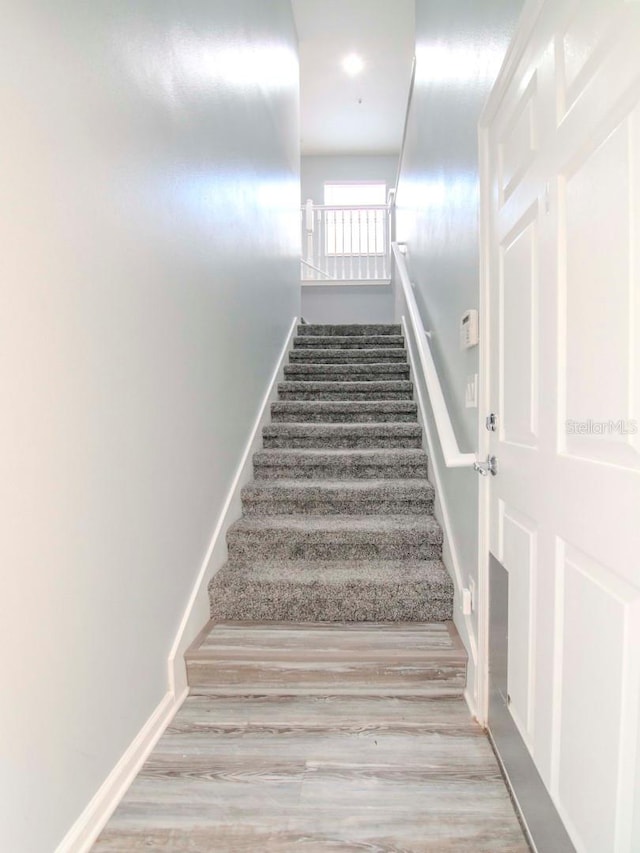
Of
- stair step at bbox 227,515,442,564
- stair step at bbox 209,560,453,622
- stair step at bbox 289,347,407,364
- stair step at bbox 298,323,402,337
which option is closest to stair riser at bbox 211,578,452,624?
stair step at bbox 209,560,453,622

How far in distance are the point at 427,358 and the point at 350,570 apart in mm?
1085

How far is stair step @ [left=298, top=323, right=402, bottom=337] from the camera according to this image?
436 centimetres

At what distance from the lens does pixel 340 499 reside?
2373mm

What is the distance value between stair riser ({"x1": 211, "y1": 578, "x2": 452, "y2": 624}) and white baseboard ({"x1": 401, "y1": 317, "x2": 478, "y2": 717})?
11 cm

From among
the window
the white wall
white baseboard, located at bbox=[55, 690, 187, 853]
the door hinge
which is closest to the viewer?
the white wall

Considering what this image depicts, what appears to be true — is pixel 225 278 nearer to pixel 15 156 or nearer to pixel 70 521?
pixel 15 156

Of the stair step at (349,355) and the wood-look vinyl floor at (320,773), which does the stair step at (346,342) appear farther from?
the wood-look vinyl floor at (320,773)

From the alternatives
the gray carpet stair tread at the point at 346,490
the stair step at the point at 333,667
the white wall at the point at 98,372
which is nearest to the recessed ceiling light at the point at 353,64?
the white wall at the point at 98,372

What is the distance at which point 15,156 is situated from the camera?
0.88 metres

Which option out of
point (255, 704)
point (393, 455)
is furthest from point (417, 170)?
point (255, 704)

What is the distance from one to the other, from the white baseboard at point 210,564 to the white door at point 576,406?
1070mm

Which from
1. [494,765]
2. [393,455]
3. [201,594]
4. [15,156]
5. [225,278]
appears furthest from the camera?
[393,455]

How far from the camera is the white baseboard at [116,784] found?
3.38 ft

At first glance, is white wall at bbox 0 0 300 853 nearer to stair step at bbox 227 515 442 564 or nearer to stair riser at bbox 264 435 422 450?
stair step at bbox 227 515 442 564
